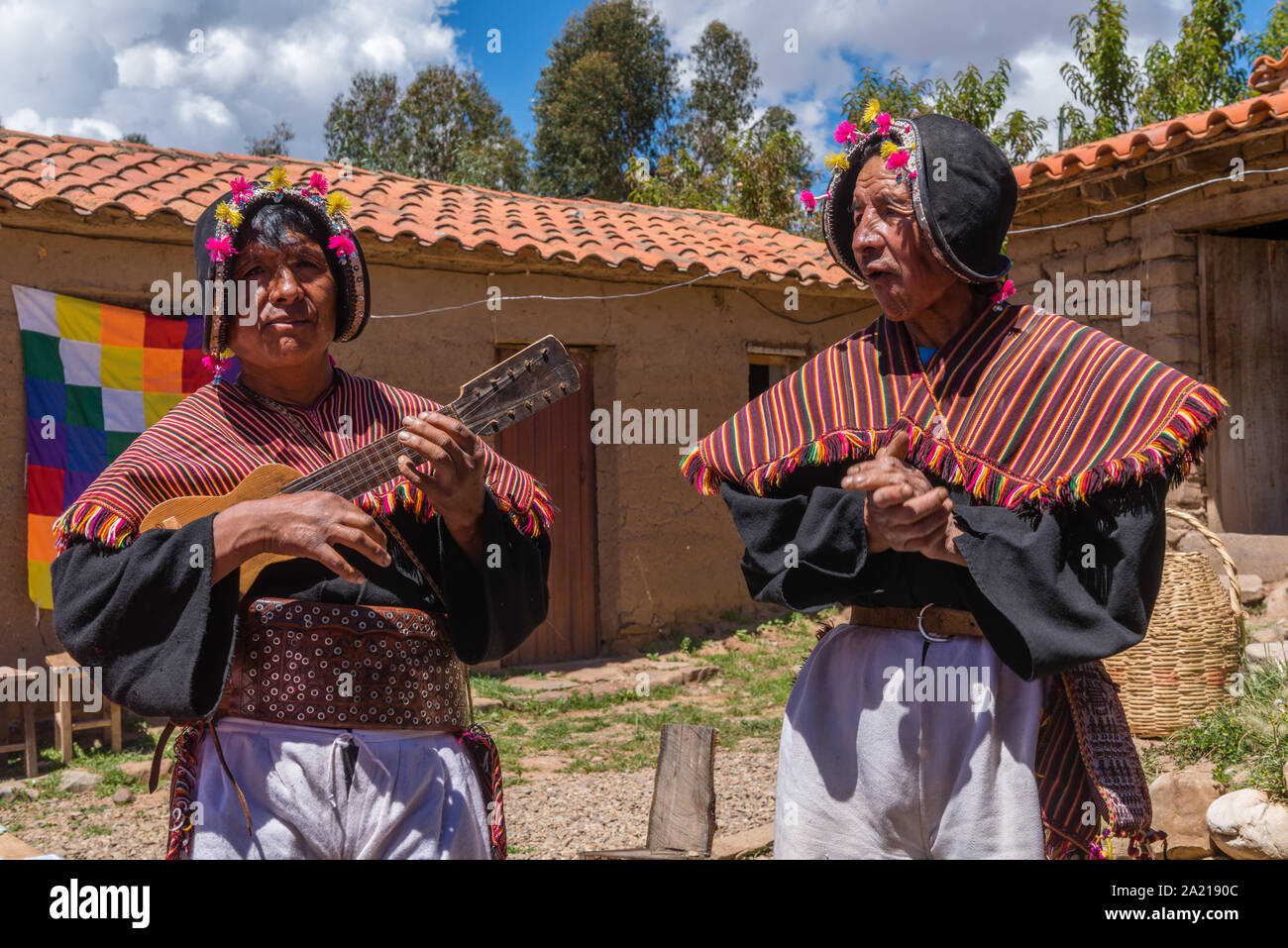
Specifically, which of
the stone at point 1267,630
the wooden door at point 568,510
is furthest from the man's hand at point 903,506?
the wooden door at point 568,510

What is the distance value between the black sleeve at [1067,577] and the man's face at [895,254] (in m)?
0.43

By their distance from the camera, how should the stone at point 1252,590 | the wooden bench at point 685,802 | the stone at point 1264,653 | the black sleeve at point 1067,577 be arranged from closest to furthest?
the black sleeve at point 1067,577 → the wooden bench at point 685,802 → the stone at point 1264,653 → the stone at point 1252,590

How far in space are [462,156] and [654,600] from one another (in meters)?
13.2

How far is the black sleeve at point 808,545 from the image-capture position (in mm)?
1979

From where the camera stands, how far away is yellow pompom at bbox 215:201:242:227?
2186 mm

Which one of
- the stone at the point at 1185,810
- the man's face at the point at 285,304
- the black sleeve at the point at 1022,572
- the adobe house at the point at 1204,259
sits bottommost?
the stone at the point at 1185,810

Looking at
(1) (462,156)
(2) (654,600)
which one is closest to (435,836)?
(2) (654,600)

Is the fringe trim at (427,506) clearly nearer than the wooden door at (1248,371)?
Yes

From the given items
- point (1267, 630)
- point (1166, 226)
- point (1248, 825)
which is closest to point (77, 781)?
point (1248, 825)

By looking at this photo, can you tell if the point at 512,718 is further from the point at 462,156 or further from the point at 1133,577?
the point at 462,156

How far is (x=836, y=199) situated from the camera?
7.32 feet

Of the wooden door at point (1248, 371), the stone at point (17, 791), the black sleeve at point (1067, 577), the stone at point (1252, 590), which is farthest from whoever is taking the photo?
the wooden door at point (1248, 371)

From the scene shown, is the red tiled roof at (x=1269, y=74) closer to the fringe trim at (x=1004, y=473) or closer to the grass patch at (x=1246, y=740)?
the grass patch at (x=1246, y=740)

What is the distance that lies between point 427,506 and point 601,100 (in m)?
20.9
